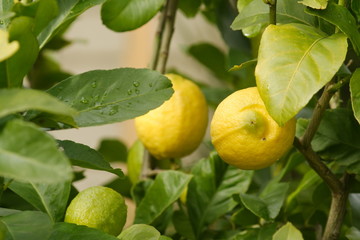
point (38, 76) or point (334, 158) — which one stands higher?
point (334, 158)

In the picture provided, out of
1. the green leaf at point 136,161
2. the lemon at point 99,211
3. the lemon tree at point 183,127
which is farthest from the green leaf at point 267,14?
the green leaf at point 136,161

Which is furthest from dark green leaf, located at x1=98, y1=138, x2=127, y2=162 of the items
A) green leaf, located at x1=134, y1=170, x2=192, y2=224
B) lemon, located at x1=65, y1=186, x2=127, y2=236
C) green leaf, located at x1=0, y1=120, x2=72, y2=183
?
green leaf, located at x1=0, y1=120, x2=72, y2=183

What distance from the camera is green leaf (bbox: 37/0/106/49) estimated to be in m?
0.55

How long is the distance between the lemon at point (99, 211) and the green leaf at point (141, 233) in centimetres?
2

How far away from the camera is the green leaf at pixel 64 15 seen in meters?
0.55

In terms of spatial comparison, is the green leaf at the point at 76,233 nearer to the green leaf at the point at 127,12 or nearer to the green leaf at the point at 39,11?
the green leaf at the point at 39,11

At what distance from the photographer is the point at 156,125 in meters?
0.81

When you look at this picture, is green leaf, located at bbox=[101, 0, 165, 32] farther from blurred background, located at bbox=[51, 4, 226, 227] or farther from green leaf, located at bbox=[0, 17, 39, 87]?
blurred background, located at bbox=[51, 4, 226, 227]

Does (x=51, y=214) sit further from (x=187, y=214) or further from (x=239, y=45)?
(x=239, y=45)

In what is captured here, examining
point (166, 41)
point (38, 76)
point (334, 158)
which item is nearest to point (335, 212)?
point (334, 158)

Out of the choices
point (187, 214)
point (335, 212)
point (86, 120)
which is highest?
point (86, 120)

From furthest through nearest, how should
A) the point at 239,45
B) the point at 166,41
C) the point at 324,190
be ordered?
the point at 239,45 < the point at 166,41 < the point at 324,190

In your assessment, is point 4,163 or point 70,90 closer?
point 4,163

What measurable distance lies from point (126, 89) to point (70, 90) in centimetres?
5
